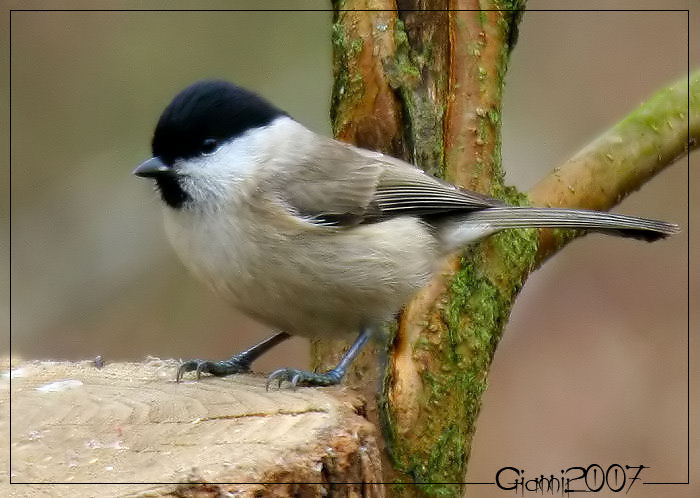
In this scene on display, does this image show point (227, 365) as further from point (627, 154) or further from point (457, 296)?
point (627, 154)

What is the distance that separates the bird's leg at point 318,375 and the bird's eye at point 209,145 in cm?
75

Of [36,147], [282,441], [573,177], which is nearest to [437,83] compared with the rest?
[573,177]

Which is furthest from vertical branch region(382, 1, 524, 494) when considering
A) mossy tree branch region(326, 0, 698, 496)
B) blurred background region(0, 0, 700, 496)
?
blurred background region(0, 0, 700, 496)

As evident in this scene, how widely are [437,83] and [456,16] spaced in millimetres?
299

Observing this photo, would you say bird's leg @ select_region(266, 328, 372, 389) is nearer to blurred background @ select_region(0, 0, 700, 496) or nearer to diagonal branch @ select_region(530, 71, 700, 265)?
diagonal branch @ select_region(530, 71, 700, 265)

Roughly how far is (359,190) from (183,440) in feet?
4.07

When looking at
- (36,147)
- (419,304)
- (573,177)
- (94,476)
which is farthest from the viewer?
(36,147)

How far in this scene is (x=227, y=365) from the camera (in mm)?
2980

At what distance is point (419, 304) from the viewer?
3.38 metres

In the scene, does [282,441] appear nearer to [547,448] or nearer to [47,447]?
[47,447]

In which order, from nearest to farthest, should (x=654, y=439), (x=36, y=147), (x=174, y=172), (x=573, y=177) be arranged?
(x=174, y=172) < (x=573, y=177) < (x=654, y=439) < (x=36, y=147)

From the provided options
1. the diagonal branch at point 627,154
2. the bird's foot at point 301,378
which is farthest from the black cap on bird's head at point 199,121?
the diagonal branch at point 627,154

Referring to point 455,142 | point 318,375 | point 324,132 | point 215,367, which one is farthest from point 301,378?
point 324,132

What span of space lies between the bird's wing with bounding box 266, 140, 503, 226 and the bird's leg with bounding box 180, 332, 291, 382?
0.54 meters
